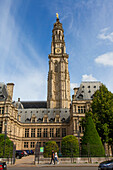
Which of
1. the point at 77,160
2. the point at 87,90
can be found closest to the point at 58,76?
the point at 87,90

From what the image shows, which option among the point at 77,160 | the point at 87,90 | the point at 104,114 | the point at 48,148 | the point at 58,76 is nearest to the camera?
the point at 77,160

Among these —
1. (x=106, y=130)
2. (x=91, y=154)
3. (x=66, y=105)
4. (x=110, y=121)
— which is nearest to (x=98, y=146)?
(x=91, y=154)

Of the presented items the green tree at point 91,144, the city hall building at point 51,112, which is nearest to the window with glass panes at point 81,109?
the city hall building at point 51,112

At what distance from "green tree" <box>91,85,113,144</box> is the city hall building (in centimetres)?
1276

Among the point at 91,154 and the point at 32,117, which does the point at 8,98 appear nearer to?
the point at 32,117

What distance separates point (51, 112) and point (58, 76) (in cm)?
2392

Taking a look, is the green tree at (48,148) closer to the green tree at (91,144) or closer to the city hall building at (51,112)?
the green tree at (91,144)

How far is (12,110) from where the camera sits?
152ft

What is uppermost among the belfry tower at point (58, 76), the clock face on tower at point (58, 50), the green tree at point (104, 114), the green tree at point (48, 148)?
the clock face on tower at point (58, 50)

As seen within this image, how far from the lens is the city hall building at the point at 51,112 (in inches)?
1759

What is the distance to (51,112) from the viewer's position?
60.8 m

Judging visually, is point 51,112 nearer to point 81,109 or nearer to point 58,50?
point 81,109

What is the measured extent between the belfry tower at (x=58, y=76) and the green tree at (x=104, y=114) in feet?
134

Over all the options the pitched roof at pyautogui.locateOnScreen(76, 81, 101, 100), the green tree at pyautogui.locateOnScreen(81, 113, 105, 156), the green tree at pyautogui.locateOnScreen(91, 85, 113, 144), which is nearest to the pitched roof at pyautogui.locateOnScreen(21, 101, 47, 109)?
the pitched roof at pyautogui.locateOnScreen(76, 81, 101, 100)
